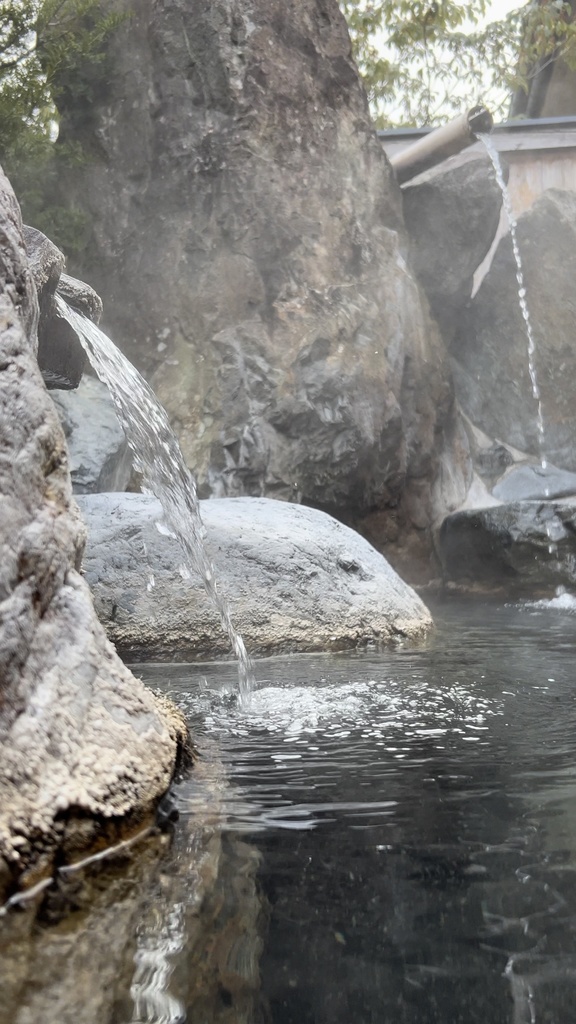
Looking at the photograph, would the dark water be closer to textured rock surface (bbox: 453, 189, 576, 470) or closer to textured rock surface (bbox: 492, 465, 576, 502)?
textured rock surface (bbox: 492, 465, 576, 502)

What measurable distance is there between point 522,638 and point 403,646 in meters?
0.77

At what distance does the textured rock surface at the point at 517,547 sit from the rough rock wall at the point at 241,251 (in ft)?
2.73

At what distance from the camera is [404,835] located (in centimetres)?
220

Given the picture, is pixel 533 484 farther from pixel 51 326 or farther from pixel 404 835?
pixel 404 835

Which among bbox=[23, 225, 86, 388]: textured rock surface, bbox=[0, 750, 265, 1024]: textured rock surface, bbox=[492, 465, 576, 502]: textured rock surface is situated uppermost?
bbox=[23, 225, 86, 388]: textured rock surface

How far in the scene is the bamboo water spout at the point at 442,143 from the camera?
30.5 ft

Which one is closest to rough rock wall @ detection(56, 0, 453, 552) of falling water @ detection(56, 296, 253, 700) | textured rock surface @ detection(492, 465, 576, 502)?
textured rock surface @ detection(492, 465, 576, 502)

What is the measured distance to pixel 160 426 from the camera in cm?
576

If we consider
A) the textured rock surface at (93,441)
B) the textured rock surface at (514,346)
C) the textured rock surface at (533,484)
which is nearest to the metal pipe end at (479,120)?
the textured rock surface at (514,346)

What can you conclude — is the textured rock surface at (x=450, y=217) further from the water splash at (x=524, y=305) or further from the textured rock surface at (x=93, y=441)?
the textured rock surface at (x=93, y=441)

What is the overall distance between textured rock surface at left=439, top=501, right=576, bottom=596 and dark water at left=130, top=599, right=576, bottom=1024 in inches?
168

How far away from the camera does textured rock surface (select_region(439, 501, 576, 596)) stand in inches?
332

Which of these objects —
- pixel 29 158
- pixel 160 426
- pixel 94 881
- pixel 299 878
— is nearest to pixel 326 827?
pixel 299 878

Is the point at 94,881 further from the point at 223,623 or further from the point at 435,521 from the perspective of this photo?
the point at 435,521
